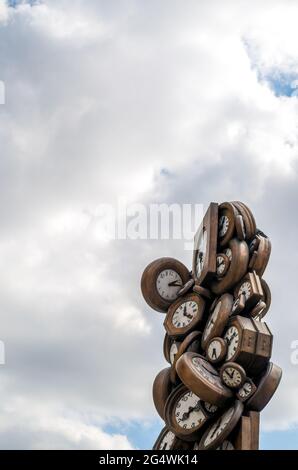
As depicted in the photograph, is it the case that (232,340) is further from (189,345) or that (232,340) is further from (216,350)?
(189,345)

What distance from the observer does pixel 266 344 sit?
36.7 ft

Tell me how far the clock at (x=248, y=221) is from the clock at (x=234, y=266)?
195 mm

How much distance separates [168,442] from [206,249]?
10.1 feet

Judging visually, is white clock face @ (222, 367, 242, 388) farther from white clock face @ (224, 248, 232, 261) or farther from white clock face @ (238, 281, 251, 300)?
white clock face @ (224, 248, 232, 261)

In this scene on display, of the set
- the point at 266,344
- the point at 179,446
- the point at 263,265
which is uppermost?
the point at 263,265

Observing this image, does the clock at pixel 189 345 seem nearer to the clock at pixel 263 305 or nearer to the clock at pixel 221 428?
the clock at pixel 263 305

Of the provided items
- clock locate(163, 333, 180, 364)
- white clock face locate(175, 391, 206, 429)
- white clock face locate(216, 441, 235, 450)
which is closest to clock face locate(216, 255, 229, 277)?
clock locate(163, 333, 180, 364)

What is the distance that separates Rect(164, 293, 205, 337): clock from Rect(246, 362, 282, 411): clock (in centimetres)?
157

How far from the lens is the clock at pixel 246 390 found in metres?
10.9
